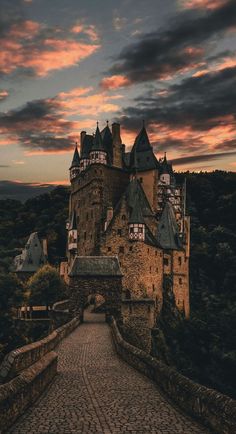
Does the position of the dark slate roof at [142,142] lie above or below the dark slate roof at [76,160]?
above

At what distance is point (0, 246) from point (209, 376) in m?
55.1

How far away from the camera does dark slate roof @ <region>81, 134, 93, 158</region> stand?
237 feet

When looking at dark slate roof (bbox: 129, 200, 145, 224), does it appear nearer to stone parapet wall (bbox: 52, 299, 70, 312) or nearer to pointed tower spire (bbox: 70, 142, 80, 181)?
stone parapet wall (bbox: 52, 299, 70, 312)

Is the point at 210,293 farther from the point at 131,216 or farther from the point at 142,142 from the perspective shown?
the point at 131,216

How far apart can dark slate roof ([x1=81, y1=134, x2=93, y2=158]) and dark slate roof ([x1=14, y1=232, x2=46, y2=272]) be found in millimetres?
15765

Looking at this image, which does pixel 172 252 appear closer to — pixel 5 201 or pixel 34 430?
pixel 34 430

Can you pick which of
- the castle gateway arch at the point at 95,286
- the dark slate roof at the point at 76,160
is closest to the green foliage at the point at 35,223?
the dark slate roof at the point at 76,160

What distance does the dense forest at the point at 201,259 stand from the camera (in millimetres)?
58750

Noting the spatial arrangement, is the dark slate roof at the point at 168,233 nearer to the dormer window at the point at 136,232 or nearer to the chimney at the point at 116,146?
the dormer window at the point at 136,232

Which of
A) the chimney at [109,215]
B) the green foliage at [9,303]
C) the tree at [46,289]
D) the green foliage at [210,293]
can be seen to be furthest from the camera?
the chimney at [109,215]

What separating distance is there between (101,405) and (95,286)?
2566cm

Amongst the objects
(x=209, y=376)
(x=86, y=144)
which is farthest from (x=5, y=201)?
(x=209, y=376)

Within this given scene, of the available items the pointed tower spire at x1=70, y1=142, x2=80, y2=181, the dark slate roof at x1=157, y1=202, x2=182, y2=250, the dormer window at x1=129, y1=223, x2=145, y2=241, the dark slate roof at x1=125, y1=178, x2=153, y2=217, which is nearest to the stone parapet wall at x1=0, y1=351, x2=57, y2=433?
the dormer window at x1=129, y1=223, x2=145, y2=241

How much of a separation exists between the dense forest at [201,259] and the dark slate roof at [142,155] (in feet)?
68.3
